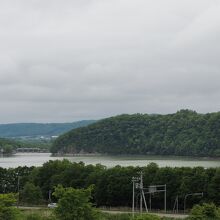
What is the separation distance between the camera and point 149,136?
132 metres

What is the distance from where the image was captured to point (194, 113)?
5256 inches

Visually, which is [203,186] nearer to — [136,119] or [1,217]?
[1,217]

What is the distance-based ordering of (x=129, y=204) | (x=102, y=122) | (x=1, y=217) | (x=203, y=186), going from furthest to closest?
(x=102, y=122)
(x=129, y=204)
(x=203, y=186)
(x=1, y=217)

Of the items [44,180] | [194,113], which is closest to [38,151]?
[194,113]

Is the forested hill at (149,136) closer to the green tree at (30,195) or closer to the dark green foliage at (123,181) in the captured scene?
the dark green foliage at (123,181)

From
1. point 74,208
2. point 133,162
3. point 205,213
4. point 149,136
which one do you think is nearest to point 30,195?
point 74,208

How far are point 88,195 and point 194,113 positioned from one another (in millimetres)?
112936

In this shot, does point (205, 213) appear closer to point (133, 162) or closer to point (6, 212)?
point (6, 212)

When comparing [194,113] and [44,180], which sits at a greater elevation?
[194,113]

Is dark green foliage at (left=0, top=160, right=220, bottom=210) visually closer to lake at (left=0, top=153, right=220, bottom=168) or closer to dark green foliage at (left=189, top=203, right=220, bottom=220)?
dark green foliage at (left=189, top=203, right=220, bottom=220)

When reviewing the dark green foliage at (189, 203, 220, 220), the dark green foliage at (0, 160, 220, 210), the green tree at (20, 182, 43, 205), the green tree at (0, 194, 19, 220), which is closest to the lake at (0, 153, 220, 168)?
the dark green foliage at (0, 160, 220, 210)

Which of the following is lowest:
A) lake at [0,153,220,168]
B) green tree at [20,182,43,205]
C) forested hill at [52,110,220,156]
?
green tree at [20,182,43,205]

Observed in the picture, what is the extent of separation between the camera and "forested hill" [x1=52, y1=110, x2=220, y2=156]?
380 ft

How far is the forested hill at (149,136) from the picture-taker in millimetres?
115938
